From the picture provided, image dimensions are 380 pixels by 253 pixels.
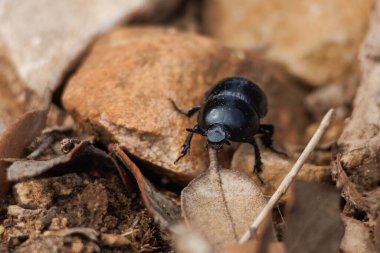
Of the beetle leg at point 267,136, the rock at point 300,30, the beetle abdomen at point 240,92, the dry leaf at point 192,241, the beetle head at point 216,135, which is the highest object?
the rock at point 300,30

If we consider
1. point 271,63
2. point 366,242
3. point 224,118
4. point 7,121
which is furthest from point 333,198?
point 271,63

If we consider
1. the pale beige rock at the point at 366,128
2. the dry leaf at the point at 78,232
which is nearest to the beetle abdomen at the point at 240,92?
the pale beige rock at the point at 366,128

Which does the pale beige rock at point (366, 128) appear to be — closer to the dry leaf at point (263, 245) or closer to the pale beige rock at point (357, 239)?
the pale beige rock at point (357, 239)

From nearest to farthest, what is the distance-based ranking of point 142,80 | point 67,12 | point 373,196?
point 373,196 → point 142,80 → point 67,12

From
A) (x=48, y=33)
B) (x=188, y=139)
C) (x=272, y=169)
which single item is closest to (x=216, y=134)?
(x=188, y=139)

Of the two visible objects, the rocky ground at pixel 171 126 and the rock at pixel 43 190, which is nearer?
the rocky ground at pixel 171 126

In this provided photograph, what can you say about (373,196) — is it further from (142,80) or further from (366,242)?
(142,80)
